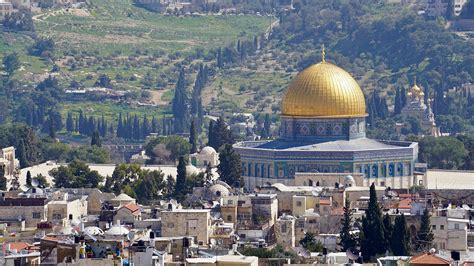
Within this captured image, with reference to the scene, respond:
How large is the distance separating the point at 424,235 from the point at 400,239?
301 centimetres

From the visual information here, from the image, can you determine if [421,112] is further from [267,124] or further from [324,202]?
[324,202]

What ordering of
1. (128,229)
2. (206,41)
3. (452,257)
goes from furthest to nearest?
(206,41) → (128,229) → (452,257)

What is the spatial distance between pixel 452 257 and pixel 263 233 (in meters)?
17.5

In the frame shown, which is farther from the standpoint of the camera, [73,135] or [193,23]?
[193,23]

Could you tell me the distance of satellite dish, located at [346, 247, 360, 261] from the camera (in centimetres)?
5761

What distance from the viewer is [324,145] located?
300ft

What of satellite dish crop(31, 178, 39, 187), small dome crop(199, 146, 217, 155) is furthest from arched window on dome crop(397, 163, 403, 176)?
small dome crop(199, 146, 217, 155)

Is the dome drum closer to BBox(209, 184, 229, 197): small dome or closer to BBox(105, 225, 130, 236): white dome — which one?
BBox(209, 184, 229, 197): small dome

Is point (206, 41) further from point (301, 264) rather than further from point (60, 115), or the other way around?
point (301, 264)

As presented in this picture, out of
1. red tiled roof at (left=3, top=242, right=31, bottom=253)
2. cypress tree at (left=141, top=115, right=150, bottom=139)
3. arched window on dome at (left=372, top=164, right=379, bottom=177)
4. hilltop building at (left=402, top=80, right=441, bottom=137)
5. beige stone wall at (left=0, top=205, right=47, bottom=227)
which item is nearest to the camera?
red tiled roof at (left=3, top=242, right=31, bottom=253)

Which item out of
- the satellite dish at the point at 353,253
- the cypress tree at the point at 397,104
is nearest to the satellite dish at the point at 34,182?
the satellite dish at the point at 353,253

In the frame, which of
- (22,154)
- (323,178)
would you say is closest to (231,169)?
(323,178)

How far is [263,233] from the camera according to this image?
2793 inches

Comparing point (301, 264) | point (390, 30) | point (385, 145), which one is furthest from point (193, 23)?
point (301, 264)
